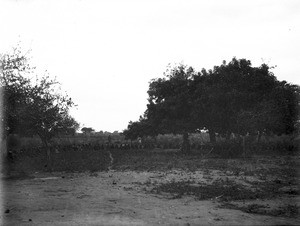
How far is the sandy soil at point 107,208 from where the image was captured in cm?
820

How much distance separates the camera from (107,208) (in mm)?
9906

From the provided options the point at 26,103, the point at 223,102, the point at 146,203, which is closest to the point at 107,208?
the point at 146,203

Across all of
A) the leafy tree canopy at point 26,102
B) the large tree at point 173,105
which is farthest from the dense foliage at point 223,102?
the leafy tree canopy at point 26,102

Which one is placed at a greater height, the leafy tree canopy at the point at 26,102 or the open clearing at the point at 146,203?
the leafy tree canopy at the point at 26,102

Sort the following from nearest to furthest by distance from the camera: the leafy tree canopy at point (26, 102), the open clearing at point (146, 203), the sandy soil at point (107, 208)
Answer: the sandy soil at point (107, 208), the open clearing at point (146, 203), the leafy tree canopy at point (26, 102)

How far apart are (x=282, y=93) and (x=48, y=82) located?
2457cm

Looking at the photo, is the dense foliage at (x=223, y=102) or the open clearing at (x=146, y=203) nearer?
the open clearing at (x=146, y=203)

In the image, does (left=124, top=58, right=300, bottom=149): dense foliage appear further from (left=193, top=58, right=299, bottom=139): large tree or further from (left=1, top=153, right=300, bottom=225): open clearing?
(left=1, top=153, right=300, bottom=225): open clearing

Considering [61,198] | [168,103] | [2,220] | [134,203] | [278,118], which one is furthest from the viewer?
[168,103]

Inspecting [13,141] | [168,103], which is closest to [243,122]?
[168,103]

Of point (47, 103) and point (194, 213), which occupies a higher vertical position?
point (47, 103)

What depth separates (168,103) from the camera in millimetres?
39500

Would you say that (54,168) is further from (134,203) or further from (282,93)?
(282,93)

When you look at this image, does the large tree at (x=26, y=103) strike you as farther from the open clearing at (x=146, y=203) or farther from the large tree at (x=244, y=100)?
the large tree at (x=244, y=100)
